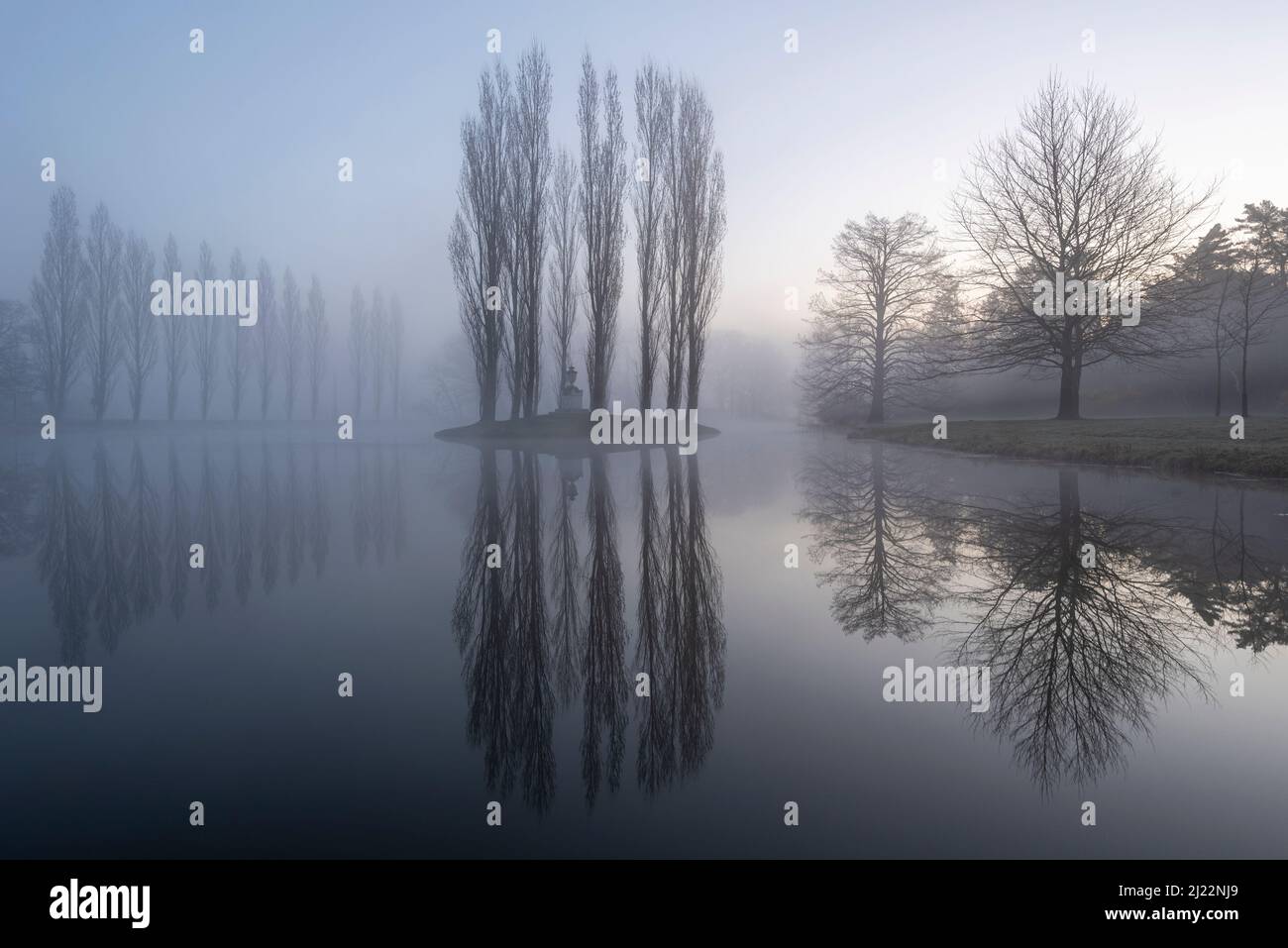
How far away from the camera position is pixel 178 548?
675 cm

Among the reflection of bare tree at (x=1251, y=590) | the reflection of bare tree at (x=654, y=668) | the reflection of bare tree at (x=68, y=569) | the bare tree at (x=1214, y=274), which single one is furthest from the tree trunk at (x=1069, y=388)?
the reflection of bare tree at (x=68, y=569)

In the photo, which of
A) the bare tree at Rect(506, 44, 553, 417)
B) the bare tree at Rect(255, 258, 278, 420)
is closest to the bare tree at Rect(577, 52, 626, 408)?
the bare tree at Rect(506, 44, 553, 417)

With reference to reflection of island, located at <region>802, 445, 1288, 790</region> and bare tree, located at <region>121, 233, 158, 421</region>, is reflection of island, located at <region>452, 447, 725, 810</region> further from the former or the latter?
bare tree, located at <region>121, 233, 158, 421</region>

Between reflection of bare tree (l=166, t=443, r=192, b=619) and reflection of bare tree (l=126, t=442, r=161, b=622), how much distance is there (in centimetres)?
10

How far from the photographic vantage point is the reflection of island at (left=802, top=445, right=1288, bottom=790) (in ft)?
9.68

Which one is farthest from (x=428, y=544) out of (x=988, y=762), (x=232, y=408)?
(x=232, y=408)

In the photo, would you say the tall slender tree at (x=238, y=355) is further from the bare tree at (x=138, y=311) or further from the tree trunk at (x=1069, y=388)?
the tree trunk at (x=1069, y=388)

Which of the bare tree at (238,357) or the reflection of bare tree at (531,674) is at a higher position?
the bare tree at (238,357)

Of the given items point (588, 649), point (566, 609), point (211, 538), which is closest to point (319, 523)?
point (211, 538)

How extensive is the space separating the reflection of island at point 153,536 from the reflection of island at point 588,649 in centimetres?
161

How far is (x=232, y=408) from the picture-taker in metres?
55.5

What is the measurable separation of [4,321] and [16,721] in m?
60.5

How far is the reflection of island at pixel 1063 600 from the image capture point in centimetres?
295
